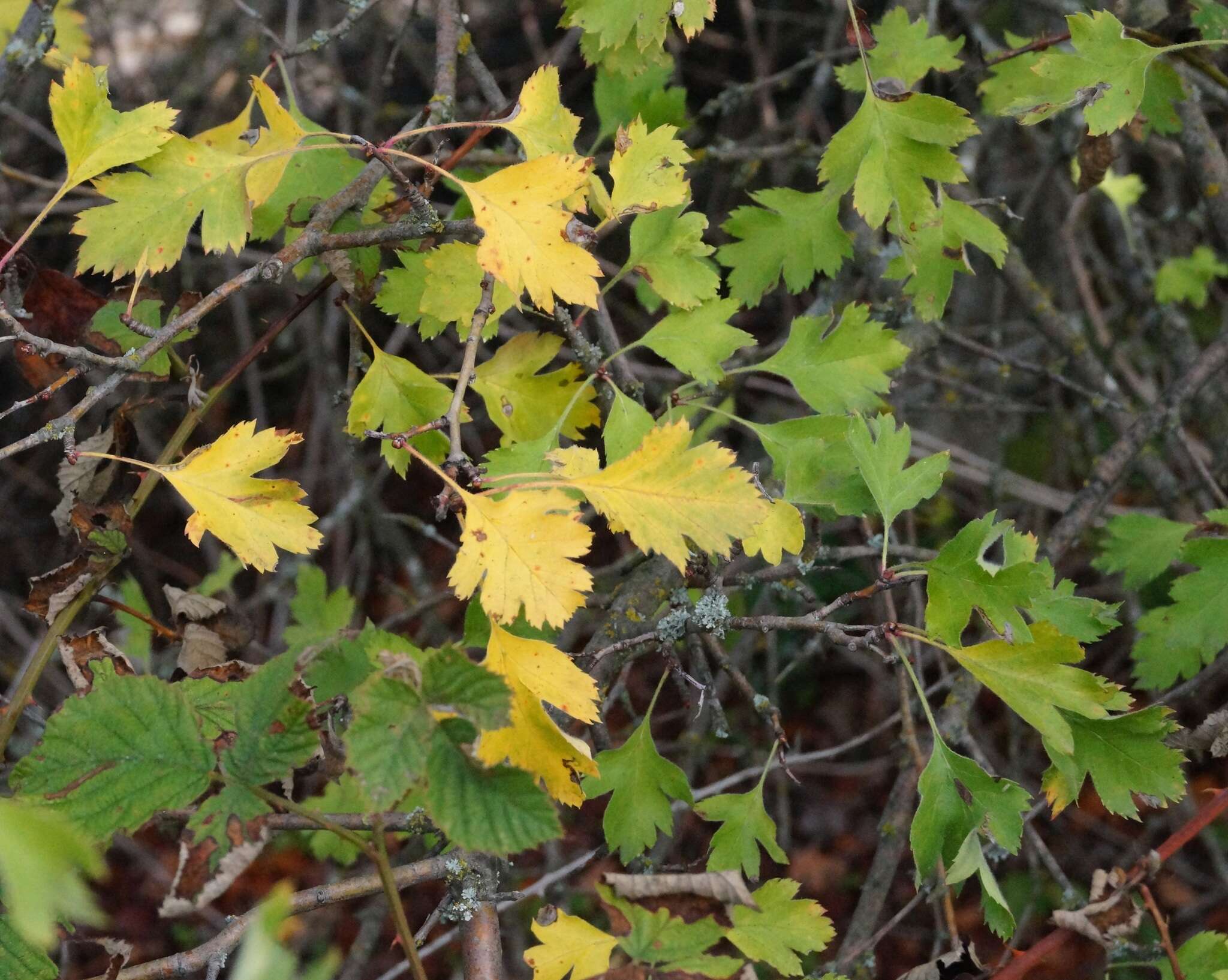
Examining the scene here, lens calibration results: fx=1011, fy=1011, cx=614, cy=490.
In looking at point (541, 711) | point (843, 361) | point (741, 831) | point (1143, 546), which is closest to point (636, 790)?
point (741, 831)

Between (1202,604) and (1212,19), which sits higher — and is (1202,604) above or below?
below

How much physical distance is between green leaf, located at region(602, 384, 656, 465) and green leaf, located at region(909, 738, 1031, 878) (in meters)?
0.54

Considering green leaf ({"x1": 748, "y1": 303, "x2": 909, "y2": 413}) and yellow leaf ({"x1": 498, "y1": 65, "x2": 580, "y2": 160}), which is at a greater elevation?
yellow leaf ({"x1": 498, "y1": 65, "x2": 580, "y2": 160})

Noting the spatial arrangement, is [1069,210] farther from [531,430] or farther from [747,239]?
[531,430]

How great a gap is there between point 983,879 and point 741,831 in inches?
13.3

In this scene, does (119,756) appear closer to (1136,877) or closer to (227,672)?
(227,672)

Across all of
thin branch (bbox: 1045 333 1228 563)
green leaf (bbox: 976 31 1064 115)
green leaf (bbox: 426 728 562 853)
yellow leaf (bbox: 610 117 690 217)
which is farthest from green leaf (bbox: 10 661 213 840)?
green leaf (bbox: 976 31 1064 115)

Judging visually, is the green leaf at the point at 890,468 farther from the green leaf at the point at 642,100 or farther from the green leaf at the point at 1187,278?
the green leaf at the point at 1187,278

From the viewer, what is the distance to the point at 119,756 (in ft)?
3.40

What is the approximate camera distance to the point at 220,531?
4.06 ft

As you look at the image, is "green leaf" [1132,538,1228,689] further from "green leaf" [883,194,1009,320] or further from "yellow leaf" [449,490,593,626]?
"yellow leaf" [449,490,593,626]

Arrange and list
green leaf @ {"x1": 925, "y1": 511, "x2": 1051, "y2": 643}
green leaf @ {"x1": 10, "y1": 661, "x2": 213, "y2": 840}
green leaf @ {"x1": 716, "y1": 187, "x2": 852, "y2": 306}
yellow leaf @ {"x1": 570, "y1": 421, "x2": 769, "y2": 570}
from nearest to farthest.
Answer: green leaf @ {"x1": 10, "y1": 661, "x2": 213, "y2": 840}, yellow leaf @ {"x1": 570, "y1": 421, "x2": 769, "y2": 570}, green leaf @ {"x1": 925, "y1": 511, "x2": 1051, "y2": 643}, green leaf @ {"x1": 716, "y1": 187, "x2": 852, "y2": 306}

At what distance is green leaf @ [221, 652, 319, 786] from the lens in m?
1.02

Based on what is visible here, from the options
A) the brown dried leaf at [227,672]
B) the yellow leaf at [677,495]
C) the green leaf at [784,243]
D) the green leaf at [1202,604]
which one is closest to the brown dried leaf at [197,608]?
the brown dried leaf at [227,672]
